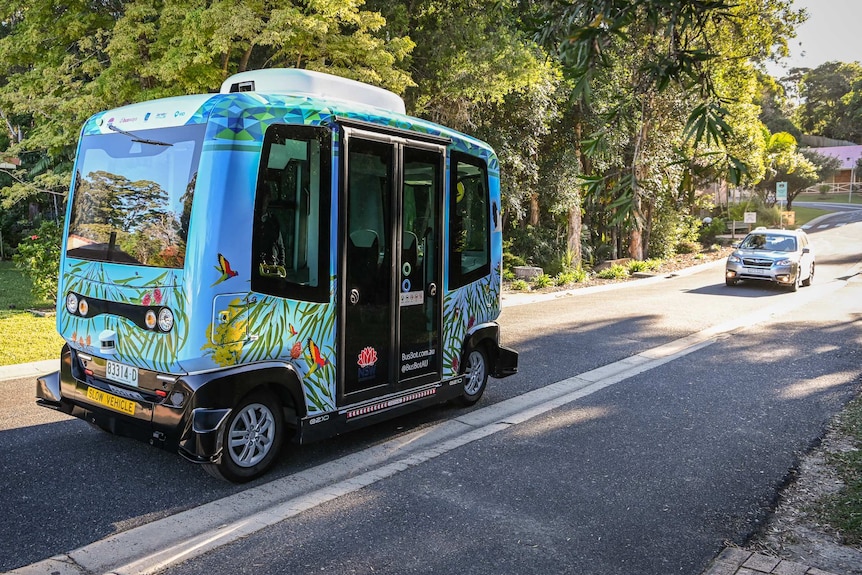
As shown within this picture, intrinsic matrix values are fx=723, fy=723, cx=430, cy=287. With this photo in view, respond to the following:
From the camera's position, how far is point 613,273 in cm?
2341

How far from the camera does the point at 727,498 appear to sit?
536 cm

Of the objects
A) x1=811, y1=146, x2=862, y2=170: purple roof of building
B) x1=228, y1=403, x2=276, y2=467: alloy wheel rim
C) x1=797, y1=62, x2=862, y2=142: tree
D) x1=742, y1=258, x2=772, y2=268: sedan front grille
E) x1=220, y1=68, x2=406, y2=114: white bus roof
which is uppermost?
x1=797, y1=62, x2=862, y2=142: tree

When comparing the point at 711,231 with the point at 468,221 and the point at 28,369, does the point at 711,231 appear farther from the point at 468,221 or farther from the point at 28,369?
the point at 28,369

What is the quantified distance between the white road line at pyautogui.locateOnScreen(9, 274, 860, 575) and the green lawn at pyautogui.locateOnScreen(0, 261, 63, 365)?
565 centimetres

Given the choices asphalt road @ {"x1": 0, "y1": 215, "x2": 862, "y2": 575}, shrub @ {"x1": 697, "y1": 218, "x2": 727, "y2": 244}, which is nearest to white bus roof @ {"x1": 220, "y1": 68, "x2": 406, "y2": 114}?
asphalt road @ {"x1": 0, "y1": 215, "x2": 862, "y2": 575}

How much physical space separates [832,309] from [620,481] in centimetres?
1259

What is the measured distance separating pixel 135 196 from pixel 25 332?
6.87 m

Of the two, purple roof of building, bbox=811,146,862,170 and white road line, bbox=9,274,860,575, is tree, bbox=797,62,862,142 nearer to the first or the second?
purple roof of building, bbox=811,146,862,170

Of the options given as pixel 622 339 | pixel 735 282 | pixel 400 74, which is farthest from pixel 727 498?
pixel 735 282

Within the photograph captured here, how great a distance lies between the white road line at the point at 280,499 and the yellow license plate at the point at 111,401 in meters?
0.96

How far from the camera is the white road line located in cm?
417

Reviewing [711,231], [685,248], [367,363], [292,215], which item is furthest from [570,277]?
[711,231]

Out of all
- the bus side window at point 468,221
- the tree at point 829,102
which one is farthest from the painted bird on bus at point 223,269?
the tree at point 829,102

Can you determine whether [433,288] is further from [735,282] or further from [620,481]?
[735,282]
